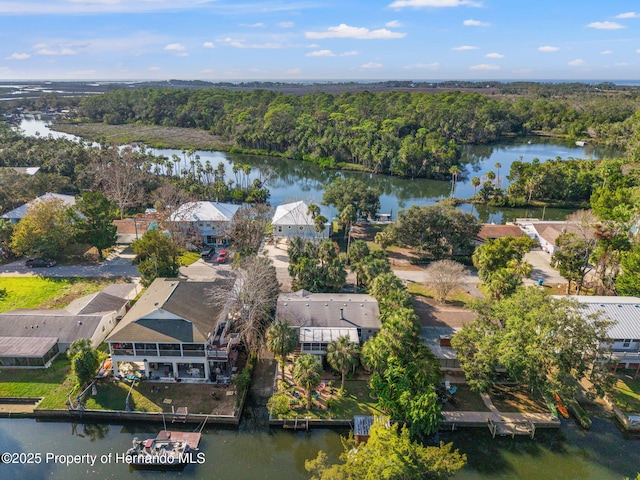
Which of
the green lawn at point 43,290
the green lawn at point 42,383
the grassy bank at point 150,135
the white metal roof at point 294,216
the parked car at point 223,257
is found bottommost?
the green lawn at point 42,383

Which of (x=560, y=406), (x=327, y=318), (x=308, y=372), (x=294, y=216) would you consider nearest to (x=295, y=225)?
(x=294, y=216)

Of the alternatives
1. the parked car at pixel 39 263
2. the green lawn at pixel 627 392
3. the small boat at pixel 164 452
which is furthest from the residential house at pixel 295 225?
the green lawn at pixel 627 392

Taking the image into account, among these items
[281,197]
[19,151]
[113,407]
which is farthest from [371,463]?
[19,151]

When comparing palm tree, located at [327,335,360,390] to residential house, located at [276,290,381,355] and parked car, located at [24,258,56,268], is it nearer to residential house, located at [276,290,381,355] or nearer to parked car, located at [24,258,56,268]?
residential house, located at [276,290,381,355]

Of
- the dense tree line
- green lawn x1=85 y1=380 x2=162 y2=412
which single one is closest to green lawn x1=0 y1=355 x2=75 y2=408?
green lawn x1=85 y1=380 x2=162 y2=412

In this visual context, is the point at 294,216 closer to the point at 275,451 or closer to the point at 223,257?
the point at 223,257

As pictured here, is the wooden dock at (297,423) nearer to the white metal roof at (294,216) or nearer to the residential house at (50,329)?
the residential house at (50,329)

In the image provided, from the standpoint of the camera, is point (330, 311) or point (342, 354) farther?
point (330, 311)

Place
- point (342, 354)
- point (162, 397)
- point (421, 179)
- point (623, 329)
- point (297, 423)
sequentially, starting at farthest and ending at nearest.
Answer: point (421, 179), point (623, 329), point (162, 397), point (342, 354), point (297, 423)

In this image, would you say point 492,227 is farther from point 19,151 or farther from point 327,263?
point 19,151
